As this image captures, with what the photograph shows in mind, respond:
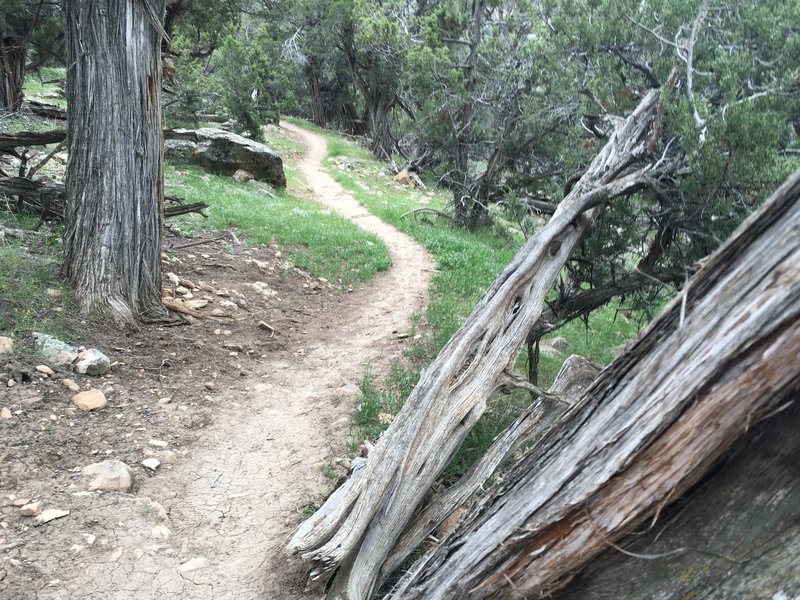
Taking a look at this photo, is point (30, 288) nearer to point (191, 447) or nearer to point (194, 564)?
point (191, 447)

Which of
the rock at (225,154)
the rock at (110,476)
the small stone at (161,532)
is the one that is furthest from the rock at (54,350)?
the rock at (225,154)

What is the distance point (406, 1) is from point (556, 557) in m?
22.7

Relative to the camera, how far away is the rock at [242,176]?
52.5 feet

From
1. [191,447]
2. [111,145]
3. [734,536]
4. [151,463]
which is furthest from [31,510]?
[734,536]

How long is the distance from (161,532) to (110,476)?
2.11 feet

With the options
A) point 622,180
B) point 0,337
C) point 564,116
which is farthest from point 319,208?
point 622,180

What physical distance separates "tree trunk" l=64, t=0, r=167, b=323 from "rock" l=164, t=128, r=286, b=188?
10.1 meters

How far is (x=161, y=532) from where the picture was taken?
3.95 meters

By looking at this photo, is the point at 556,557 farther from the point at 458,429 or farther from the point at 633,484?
the point at 458,429

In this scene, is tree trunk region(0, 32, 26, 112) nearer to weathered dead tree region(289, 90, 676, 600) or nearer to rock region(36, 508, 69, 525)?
rock region(36, 508, 69, 525)

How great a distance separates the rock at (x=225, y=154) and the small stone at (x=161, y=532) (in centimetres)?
1348

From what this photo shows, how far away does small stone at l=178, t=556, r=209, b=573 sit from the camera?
3730mm

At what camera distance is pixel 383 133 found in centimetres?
2814

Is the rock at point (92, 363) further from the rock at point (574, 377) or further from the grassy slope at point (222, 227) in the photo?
the rock at point (574, 377)
